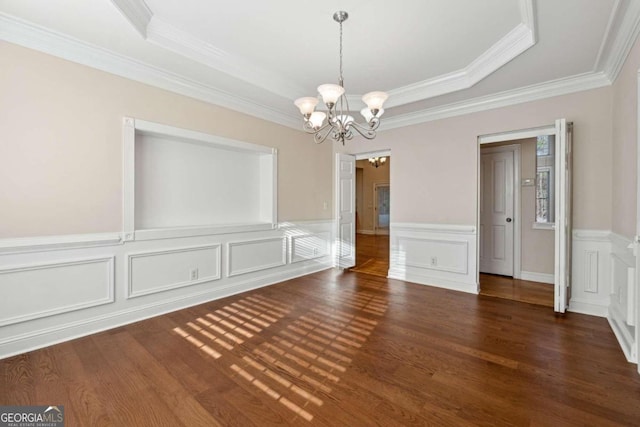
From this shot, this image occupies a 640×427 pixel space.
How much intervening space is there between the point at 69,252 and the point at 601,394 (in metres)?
4.23

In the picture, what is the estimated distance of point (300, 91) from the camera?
155 inches

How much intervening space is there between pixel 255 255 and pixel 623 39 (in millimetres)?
4461

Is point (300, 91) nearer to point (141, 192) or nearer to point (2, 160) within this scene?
point (141, 192)

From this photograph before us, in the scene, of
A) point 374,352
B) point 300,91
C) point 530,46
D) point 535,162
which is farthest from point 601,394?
point 300,91

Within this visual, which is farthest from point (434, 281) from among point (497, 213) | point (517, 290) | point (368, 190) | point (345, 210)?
point (368, 190)

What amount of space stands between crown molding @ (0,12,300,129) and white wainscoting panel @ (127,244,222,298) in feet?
6.09

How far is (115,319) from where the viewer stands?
9.50 ft

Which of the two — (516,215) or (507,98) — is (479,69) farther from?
(516,215)

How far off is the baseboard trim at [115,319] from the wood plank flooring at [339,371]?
97 mm

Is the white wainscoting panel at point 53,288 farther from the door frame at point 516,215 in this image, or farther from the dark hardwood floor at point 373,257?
the door frame at point 516,215

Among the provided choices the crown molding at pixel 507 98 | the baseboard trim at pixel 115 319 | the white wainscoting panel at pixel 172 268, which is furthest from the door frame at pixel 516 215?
the white wainscoting panel at pixel 172 268

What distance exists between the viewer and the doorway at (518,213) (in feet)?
14.3

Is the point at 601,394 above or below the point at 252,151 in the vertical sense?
below

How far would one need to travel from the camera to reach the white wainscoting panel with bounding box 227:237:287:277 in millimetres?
3971
